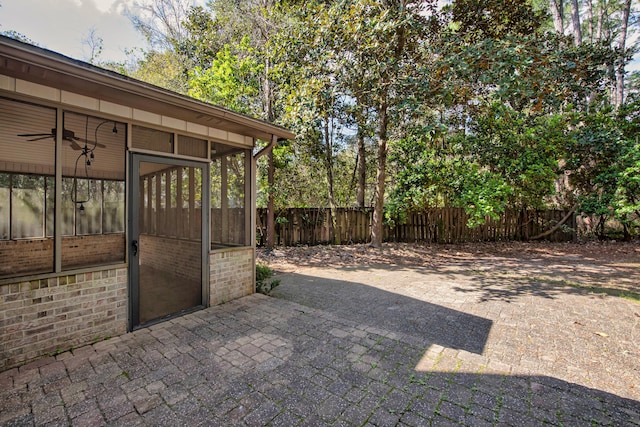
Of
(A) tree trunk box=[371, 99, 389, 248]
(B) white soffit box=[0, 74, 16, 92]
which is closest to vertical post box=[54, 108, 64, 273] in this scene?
(B) white soffit box=[0, 74, 16, 92]

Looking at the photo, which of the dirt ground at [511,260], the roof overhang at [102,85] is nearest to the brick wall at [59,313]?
the roof overhang at [102,85]

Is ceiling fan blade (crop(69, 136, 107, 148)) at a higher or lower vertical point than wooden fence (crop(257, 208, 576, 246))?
higher

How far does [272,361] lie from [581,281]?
6.23 m

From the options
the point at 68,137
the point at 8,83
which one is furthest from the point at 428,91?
the point at 8,83

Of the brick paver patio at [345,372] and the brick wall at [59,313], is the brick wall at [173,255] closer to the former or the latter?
the brick paver patio at [345,372]

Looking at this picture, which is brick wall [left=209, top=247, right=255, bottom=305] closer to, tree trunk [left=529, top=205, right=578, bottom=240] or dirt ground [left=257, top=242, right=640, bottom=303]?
dirt ground [left=257, top=242, right=640, bottom=303]

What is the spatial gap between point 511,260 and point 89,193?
906cm

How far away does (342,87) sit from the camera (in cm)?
686

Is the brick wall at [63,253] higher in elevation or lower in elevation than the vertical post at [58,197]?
lower

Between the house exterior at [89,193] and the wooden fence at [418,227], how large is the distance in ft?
17.3

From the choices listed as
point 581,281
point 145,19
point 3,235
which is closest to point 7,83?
point 3,235

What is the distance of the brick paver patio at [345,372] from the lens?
1878 millimetres

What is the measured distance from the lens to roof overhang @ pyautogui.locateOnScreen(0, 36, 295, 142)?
2.12 m

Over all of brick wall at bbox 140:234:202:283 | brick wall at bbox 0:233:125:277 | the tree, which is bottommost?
brick wall at bbox 140:234:202:283
